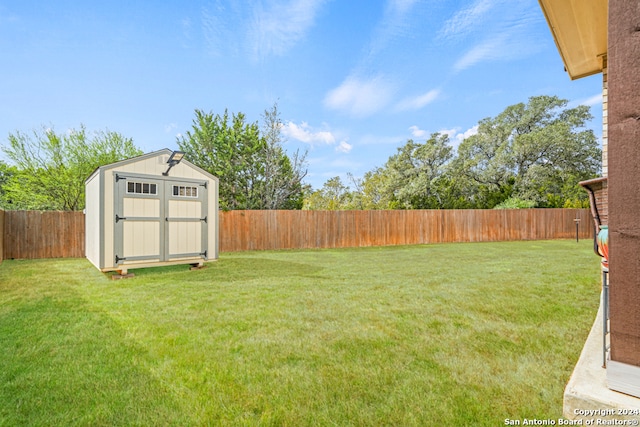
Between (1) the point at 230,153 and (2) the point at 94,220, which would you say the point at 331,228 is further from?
(2) the point at 94,220

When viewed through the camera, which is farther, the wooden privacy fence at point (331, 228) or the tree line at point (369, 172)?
the tree line at point (369, 172)

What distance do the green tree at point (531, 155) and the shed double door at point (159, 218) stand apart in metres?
16.0

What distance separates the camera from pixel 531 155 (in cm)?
1655

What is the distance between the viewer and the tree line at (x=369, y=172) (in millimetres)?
10125

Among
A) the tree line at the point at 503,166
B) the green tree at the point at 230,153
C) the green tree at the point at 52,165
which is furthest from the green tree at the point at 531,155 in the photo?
the green tree at the point at 52,165

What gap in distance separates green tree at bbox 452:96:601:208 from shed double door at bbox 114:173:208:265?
52.4ft

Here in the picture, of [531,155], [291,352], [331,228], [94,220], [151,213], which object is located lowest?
[291,352]

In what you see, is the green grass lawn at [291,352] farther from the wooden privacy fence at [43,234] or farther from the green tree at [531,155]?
the green tree at [531,155]

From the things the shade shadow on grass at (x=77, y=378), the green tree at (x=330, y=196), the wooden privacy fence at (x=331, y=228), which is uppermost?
the green tree at (x=330, y=196)

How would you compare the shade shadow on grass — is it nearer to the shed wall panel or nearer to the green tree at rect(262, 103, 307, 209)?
the shed wall panel

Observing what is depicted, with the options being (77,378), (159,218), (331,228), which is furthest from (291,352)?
(331,228)

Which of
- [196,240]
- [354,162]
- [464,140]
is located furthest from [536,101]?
[196,240]

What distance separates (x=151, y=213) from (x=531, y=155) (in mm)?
19054

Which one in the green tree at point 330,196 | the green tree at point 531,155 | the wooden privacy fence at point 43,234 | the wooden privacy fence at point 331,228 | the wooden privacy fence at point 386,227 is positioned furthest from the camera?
Result: the green tree at point 330,196
